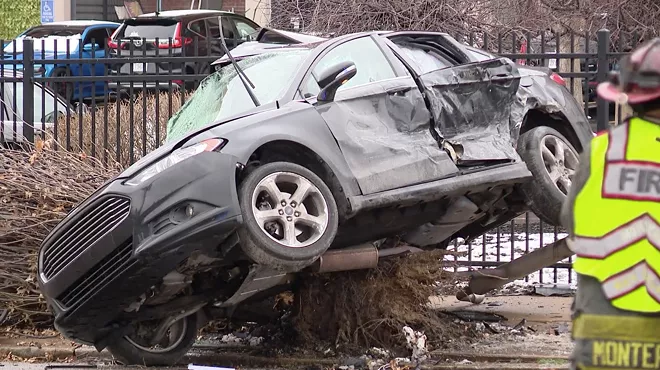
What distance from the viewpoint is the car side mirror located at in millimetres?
6266

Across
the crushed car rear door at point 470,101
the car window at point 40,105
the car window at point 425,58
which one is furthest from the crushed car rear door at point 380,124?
the car window at point 40,105

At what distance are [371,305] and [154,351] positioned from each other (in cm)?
148

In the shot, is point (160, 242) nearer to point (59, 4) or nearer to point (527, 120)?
point (527, 120)

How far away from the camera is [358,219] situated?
6.60 metres

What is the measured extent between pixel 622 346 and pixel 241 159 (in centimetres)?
323

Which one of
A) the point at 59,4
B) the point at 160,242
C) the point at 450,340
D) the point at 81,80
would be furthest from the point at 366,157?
the point at 59,4

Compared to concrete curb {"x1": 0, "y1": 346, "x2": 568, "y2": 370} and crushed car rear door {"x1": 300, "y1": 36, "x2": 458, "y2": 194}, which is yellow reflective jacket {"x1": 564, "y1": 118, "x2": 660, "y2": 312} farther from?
concrete curb {"x1": 0, "y1": 346, "x2": 568, "y2": 370}

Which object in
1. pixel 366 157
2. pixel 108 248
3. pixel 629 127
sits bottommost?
pixel 108 248

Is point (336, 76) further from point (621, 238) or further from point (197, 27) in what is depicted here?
point (197, 27)

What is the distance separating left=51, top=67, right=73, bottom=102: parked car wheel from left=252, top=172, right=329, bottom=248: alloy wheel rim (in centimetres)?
398

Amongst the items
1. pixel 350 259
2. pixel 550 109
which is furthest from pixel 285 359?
pixel 550 109

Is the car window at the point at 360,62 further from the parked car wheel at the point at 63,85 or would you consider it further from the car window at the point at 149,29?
the car window at the point at 149,29

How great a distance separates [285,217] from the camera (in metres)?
6.02

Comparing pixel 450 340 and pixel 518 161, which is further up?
pixel 518 161
